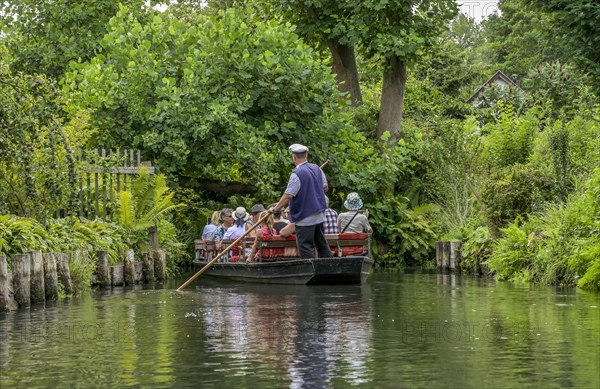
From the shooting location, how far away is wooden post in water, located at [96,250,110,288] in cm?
2242

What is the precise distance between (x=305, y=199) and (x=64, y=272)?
4258 millimetres

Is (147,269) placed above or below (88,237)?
below

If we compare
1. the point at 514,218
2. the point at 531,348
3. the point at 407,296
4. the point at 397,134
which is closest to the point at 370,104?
the point at 397,134

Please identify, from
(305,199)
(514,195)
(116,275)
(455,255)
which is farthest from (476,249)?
(116,275)

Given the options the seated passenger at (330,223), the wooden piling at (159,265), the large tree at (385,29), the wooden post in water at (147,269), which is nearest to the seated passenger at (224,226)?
the wooden piling at (159,265)

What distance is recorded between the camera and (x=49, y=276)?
61.1ft

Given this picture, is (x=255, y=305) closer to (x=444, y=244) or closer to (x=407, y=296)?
(x=407, y=296)

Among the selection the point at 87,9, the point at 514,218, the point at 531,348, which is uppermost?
the point at 87,9

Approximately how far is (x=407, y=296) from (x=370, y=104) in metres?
19.0

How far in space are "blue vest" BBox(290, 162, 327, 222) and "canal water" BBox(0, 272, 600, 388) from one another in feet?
7.11

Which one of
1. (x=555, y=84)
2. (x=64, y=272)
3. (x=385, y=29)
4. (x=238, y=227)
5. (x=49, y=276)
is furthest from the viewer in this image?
(x=555, y=84)

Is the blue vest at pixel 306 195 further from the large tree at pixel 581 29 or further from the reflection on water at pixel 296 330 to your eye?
the large tree at pixel 581 29

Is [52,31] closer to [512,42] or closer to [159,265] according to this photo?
[159,265]

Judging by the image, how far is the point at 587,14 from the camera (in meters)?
24.9
